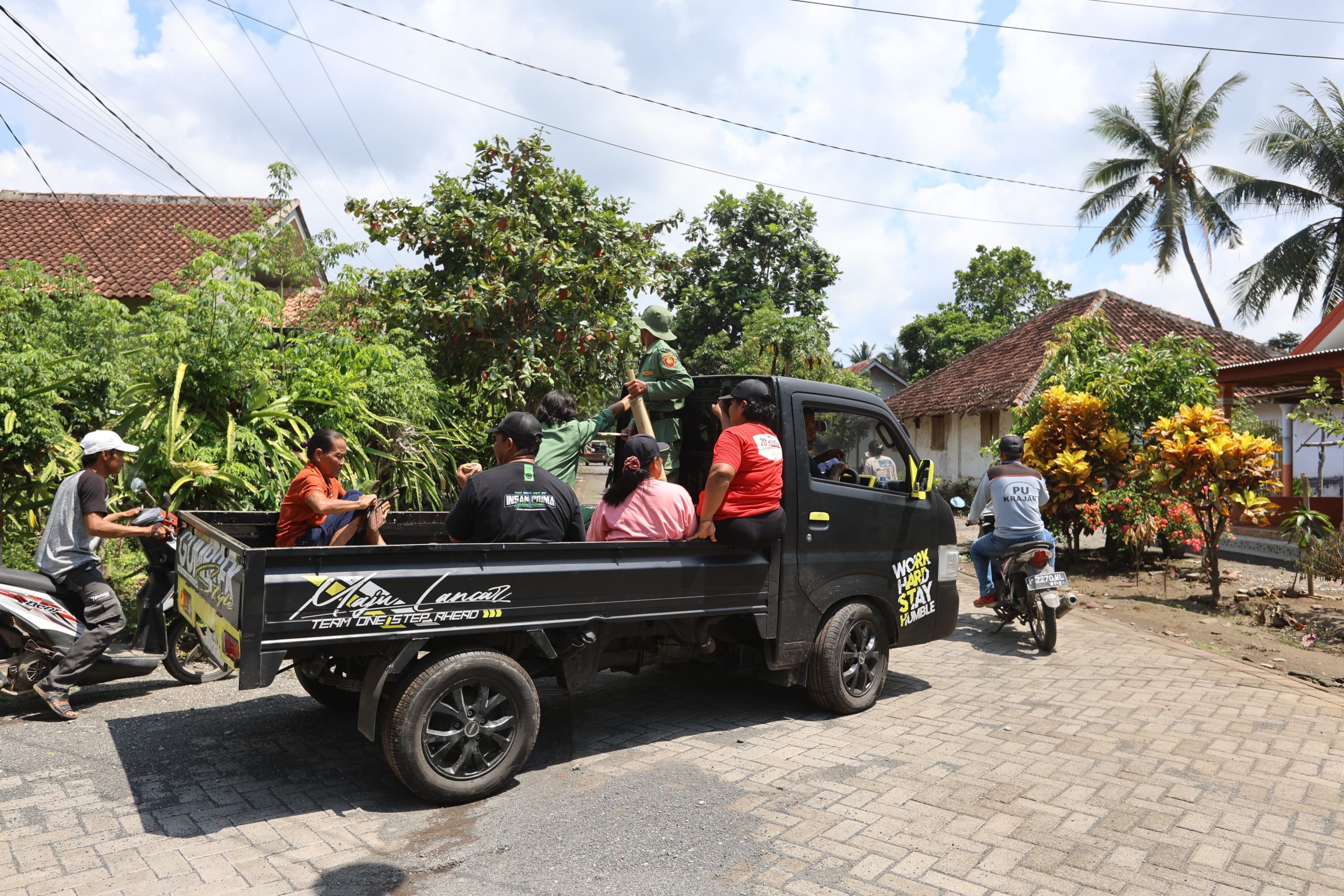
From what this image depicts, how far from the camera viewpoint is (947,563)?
20.1ft

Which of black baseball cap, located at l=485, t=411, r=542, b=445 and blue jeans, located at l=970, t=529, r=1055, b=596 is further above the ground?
black baseball cap, located at l=485, t=411, r=542, b=445

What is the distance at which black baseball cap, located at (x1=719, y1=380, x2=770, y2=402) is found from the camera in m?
5.09

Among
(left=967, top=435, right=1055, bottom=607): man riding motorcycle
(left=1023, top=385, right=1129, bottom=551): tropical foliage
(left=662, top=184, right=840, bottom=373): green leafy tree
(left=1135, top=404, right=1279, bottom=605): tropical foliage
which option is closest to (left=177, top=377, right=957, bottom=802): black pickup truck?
(left=967, top=435, right=1055, bottom=607): man riding motorcycle

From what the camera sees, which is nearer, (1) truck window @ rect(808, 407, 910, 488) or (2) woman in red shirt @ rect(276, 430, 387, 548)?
(2) woman in red shirt @ rect(276, 430, 387, 548)

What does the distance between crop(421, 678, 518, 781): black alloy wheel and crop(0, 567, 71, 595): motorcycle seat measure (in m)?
2.87

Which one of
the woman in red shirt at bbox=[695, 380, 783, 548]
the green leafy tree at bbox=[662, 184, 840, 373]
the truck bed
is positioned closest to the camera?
the truck bed

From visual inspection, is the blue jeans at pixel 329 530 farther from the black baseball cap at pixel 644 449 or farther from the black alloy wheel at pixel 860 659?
the black alloy wheel at pixel 860 659

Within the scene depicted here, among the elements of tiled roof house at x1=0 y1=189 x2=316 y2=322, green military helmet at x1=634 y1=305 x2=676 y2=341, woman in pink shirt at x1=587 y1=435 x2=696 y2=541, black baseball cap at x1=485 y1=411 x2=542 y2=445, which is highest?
tiled roof house at x1=0 y1=189 x2=316 y2=322

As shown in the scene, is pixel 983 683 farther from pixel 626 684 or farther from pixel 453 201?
pixel 453 201

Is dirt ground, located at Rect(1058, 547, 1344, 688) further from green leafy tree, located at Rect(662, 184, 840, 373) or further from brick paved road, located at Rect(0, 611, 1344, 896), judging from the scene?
green leafy tree, located at Rect(662, 184, 840, 373)

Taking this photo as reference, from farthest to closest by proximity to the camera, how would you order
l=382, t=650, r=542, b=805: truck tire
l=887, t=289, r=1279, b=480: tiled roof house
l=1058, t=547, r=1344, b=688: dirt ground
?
l=887, t=289, r=1279, b=480: tiled roof house, l=1058, t=547, r=1344, b=688: dirt ground, l=382, t=650, r=542, b=805: truck tire

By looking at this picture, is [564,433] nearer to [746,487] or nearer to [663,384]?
[663,384]

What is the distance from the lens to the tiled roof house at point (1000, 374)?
Result: 21484 mm

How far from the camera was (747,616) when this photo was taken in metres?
5.15
